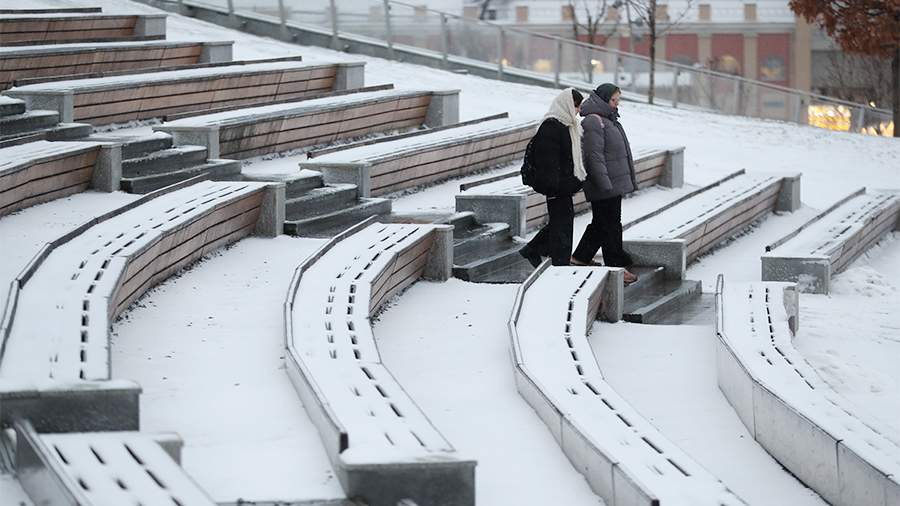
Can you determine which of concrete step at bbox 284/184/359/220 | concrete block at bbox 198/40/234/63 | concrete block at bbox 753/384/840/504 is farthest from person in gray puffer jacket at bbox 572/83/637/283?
concrete block at bbox 198/40/234/63

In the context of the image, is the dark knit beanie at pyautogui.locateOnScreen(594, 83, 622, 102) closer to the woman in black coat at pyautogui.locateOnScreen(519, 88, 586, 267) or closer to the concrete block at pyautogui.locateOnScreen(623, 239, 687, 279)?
the woman in black coat at pyautogui.locateOnScreen(519, 88, 586, 267)

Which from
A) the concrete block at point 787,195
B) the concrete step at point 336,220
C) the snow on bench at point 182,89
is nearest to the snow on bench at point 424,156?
the concrete step at point 336,220

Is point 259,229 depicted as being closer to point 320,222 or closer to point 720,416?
point 320,222

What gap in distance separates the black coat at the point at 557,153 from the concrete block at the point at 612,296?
3.94 ft

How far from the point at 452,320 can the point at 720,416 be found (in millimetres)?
2093

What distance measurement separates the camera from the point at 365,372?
25.3 feet

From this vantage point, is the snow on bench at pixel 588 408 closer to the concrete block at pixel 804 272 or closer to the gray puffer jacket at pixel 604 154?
the gray puffer jacket at pixel 604 154

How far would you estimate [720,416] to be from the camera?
29.6 feet

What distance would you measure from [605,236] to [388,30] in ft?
49.4

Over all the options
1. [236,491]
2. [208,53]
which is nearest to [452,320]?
[236,491]

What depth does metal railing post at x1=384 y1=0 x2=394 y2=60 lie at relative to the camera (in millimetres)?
27281

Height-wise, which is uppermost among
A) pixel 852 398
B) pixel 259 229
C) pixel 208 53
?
pixel 208 53

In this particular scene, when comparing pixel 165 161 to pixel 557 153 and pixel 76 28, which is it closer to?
pixel 557 153

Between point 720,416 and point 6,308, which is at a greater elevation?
point 6,308
